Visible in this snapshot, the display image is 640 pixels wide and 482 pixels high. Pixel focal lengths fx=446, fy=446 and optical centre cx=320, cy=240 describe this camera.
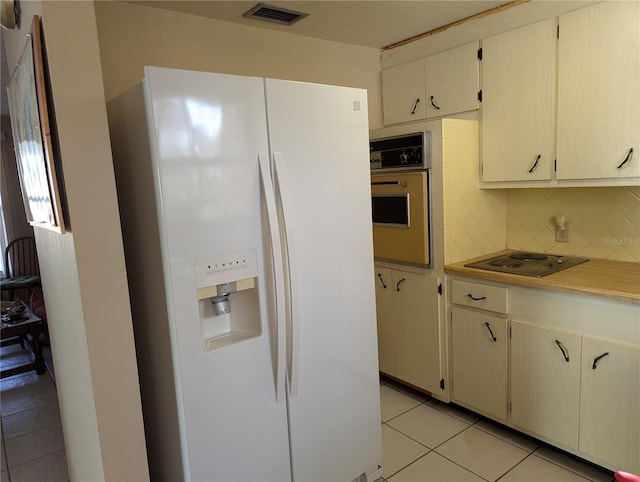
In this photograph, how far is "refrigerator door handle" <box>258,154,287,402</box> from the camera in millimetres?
1586

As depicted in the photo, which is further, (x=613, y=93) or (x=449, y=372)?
(x=449, y=372)

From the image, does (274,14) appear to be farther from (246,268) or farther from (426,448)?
(426,448)

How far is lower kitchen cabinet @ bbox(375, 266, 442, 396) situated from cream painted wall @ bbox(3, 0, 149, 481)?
1.77 metres

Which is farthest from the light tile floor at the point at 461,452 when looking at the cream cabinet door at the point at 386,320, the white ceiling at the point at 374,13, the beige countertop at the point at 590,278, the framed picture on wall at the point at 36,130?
the white ceiling at the point at 374,13

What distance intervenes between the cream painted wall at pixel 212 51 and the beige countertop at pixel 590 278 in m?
1.42

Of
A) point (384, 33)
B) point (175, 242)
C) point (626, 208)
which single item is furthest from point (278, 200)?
point (626, 208)

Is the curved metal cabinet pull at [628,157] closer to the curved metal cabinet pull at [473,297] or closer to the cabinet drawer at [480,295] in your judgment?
the cabinet drawer at [480,295]

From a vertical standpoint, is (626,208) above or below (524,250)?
above

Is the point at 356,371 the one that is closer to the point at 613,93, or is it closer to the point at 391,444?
the point at 391,444

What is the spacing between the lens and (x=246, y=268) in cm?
158

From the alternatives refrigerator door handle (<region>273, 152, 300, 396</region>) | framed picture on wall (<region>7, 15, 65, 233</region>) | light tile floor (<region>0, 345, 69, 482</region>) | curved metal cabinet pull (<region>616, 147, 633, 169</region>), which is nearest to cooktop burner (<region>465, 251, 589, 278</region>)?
curved metal cabinet pull (<region>616, 147, 633, 169</region>)

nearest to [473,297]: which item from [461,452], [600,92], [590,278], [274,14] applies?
[590,278]

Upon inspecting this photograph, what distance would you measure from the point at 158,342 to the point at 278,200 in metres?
0.66

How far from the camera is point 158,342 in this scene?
156 cm
